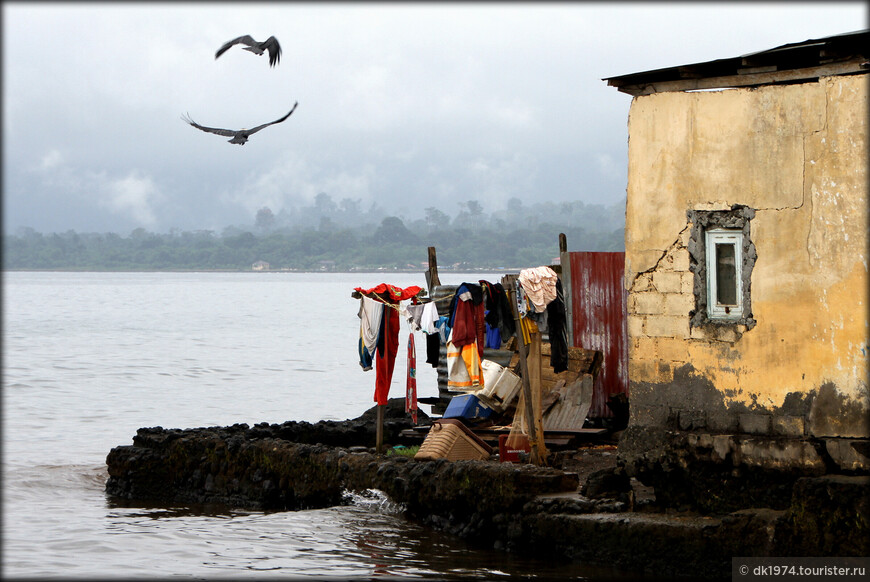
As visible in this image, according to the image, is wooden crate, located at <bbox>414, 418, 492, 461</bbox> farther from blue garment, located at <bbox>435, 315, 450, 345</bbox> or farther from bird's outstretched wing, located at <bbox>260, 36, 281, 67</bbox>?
bird's outstretched wing, located at <bbox>260, 36, 281, 67</bbox>

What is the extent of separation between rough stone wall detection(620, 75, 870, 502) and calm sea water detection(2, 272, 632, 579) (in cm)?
211

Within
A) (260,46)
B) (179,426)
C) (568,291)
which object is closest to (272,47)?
(260,46)

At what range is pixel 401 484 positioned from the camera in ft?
43.0

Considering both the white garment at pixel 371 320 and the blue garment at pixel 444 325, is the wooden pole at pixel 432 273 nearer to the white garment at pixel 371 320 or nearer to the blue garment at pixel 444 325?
the white garment at pixel 371 320

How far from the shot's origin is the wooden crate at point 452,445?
44.1 feet

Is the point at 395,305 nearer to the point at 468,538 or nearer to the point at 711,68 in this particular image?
the point at 468,538

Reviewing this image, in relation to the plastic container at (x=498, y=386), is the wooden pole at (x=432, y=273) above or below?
above

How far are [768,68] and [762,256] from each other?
5.99 ft

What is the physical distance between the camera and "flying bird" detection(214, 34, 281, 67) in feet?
47.1

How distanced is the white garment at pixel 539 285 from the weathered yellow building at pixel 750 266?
5.08 feet

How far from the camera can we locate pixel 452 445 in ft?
44.4

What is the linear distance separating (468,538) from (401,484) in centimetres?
117

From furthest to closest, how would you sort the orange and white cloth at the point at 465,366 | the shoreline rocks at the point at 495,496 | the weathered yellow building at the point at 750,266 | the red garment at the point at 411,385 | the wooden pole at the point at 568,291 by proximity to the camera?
the wooden pole at the point at 568,291 → the red garment at the point at 411,385 → the orange and white cloth at the point at 465,366 → the weathered yellow building at the point at 750,266 → the shoreline rocks at the point at 495,496

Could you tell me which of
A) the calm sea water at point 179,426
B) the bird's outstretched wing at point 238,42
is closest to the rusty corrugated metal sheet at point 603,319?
the calm sea water at point 179,426
